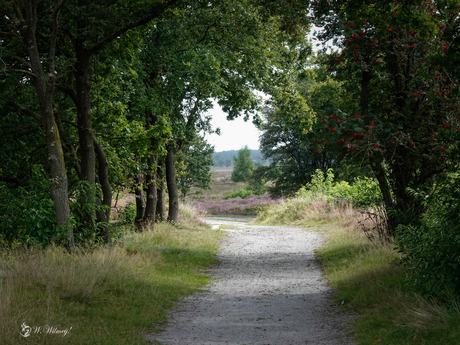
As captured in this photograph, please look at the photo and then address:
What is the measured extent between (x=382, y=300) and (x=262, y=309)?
6.64ft

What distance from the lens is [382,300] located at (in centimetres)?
742

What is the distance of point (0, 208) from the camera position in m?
11.1

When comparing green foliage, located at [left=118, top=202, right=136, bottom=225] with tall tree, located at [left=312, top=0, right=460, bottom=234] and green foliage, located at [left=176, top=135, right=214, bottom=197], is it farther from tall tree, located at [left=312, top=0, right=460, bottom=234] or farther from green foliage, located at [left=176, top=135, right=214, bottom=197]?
green foliage, located at [left=176, top=135, right=214, bottom=197]

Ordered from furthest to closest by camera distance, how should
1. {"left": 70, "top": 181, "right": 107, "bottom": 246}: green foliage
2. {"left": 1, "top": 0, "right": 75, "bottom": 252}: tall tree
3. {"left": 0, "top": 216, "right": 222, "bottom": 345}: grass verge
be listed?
{"left": 70, "top": 181, "right": 107, "bottom": 246}: green foliage → {"left": 1, "top": 0, "right": 75, "bottom": 252}: tall tree → {"left": 0, "top": 216, "right": 222, "bottom": 345}: grass verge

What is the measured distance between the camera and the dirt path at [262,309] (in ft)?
21.4

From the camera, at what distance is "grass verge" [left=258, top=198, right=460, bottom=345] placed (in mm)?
5566

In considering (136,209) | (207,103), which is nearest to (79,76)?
(207,103)

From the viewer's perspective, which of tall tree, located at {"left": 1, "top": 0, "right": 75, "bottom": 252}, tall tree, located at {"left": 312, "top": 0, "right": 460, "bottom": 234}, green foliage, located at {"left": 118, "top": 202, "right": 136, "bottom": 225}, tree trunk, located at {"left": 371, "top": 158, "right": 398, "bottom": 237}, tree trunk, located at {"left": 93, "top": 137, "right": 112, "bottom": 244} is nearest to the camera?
tall tree, located at {"left": 312, "top": 0, "right": 460, "bottom": 234}

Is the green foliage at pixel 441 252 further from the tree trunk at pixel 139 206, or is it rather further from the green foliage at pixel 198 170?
the green foliage at pixel 198 170

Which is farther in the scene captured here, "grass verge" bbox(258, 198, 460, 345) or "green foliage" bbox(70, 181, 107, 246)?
"green foliage" bbox(70, 181, 107, 246)

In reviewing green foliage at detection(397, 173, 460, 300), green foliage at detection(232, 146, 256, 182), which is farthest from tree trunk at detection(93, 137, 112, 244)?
green foliage at detection(232, 146, 256, 182)

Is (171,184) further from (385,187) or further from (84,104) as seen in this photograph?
(385,187)
